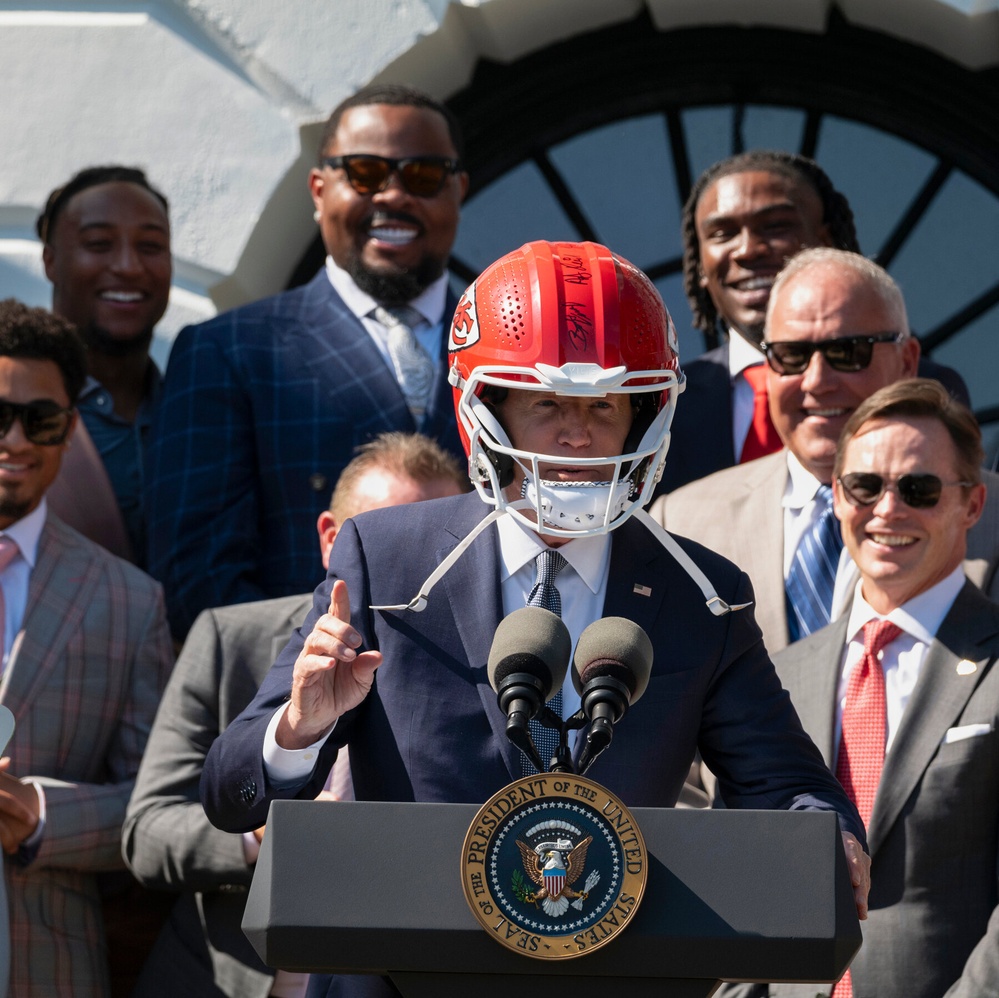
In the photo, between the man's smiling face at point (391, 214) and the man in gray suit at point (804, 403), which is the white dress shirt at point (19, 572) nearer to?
the man's smiling face at point (391, 214)

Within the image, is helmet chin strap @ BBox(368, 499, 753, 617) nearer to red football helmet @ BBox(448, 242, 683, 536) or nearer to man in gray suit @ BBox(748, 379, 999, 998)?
red football helmet @ BBox(448, 242, 683, 536)

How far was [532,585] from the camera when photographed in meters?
2.47

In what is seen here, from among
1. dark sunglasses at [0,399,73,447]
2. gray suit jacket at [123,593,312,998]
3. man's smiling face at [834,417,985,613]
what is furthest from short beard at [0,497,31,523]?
Answer: man's smiling face at [834,417,985,613]

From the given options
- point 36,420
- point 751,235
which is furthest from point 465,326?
point 751,235

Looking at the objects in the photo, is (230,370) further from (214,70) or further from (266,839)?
(266,839)

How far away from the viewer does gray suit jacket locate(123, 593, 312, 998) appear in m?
3.38

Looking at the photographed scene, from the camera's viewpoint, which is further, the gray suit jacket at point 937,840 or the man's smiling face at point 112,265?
the man's smiling face at point 112,265

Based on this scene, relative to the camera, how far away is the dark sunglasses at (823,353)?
3861 mm

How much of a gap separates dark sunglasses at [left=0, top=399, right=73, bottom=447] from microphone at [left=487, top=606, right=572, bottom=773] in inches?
83.9

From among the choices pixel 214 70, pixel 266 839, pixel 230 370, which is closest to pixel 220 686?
pixel 230 370

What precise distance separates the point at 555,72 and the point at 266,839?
431cm

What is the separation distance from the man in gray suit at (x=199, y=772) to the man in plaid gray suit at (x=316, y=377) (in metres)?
0.29

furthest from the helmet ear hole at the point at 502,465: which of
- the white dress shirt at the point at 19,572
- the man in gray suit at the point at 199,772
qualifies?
the white dress shirt at the point at 19,572

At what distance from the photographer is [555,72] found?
5.70 m
